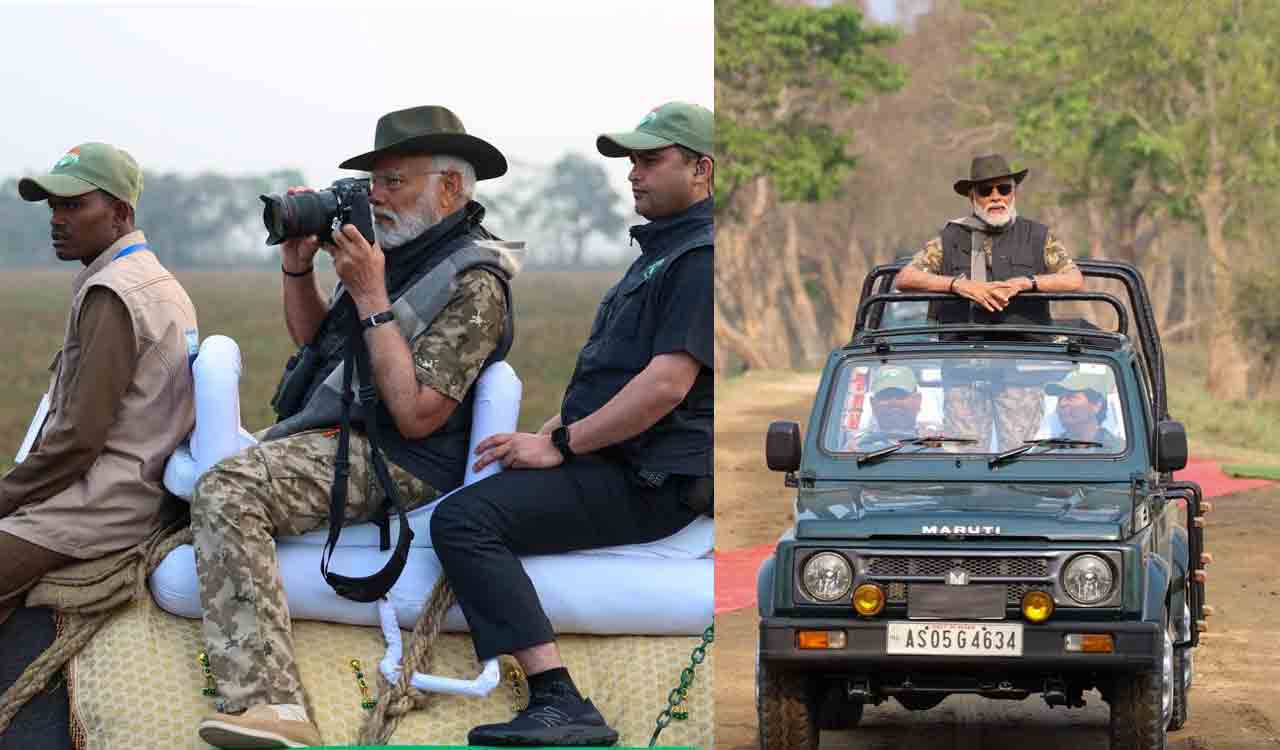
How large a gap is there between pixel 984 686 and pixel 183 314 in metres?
2.67

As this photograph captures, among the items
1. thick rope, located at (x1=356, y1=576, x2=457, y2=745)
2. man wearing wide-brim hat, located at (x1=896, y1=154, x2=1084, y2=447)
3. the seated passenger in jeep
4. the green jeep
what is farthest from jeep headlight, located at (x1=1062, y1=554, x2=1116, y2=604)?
thick rope, located at (x1=356, y1=576, x2=457, y2=745)

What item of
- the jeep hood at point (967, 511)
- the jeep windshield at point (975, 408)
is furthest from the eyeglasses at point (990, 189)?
the jeep hood at point (967, 511)

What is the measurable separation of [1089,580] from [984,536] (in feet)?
1.12

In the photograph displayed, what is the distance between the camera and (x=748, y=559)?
15234 mm

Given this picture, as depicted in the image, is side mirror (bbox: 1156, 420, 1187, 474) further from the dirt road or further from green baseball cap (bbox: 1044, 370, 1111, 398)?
the dirt road

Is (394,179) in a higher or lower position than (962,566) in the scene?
higher

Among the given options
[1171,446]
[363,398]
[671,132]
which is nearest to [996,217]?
Answer: [1171,446]

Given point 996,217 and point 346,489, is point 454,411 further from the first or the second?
point 996,217

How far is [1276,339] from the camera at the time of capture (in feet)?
104

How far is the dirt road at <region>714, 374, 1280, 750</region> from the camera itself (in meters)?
8.19

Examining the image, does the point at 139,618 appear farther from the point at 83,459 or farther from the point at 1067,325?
the point at 1067,325

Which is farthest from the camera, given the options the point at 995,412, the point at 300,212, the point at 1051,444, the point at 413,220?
the point at 995,412

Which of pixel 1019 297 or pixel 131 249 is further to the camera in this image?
pixel 1019 297

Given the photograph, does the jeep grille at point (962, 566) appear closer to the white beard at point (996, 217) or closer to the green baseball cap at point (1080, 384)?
the green baseball cap at point (1080, 384)
